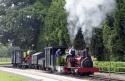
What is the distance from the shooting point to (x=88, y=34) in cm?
3131

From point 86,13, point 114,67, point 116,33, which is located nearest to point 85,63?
point 86,13

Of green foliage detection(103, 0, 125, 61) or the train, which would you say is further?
green foliage detection(103, 0, 125, 61)

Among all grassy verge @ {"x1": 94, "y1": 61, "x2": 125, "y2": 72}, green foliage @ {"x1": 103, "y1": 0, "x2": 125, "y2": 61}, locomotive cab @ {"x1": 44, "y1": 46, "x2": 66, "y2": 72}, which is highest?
green foliage @ {"x1": 103, "y1": 0, "x2": 125, "y2": 61}

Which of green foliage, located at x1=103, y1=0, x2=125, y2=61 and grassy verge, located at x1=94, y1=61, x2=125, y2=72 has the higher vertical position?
green foliage, located at x1=103, y1=0, x2=125, y2=61

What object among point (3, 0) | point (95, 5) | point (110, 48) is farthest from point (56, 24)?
point (95, 5)

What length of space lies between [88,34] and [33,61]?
1714 centimetres

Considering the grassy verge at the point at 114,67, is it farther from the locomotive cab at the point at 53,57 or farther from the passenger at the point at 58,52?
the passenger at the point at 58,52

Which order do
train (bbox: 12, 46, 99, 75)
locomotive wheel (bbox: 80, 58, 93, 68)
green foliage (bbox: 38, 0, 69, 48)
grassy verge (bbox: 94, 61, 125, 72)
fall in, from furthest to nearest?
green foliage (bbox: 38, 0, 69, 48) < grassy verge (bbox: 94, 61, 125, 72) < train (bbox: 12, 46, 99, 75) < locomotive wheel (bbox: 80, 58, 93, 68)

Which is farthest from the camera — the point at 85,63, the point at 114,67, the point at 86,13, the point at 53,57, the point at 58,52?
the point at 114,67

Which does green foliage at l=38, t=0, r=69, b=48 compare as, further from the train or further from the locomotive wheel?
the locomotive wheel

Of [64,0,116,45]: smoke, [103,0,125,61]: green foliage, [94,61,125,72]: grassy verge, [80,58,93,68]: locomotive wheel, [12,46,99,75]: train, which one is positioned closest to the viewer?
[80,58,93,68]: locomotive wheel

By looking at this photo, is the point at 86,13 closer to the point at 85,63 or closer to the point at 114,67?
the point at 85,63

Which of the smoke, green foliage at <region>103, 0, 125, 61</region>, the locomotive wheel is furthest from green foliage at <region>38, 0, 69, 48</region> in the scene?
the locomotive wheel

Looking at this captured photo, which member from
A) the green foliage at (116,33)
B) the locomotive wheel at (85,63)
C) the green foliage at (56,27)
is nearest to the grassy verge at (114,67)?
the green foliage at (116,33)
